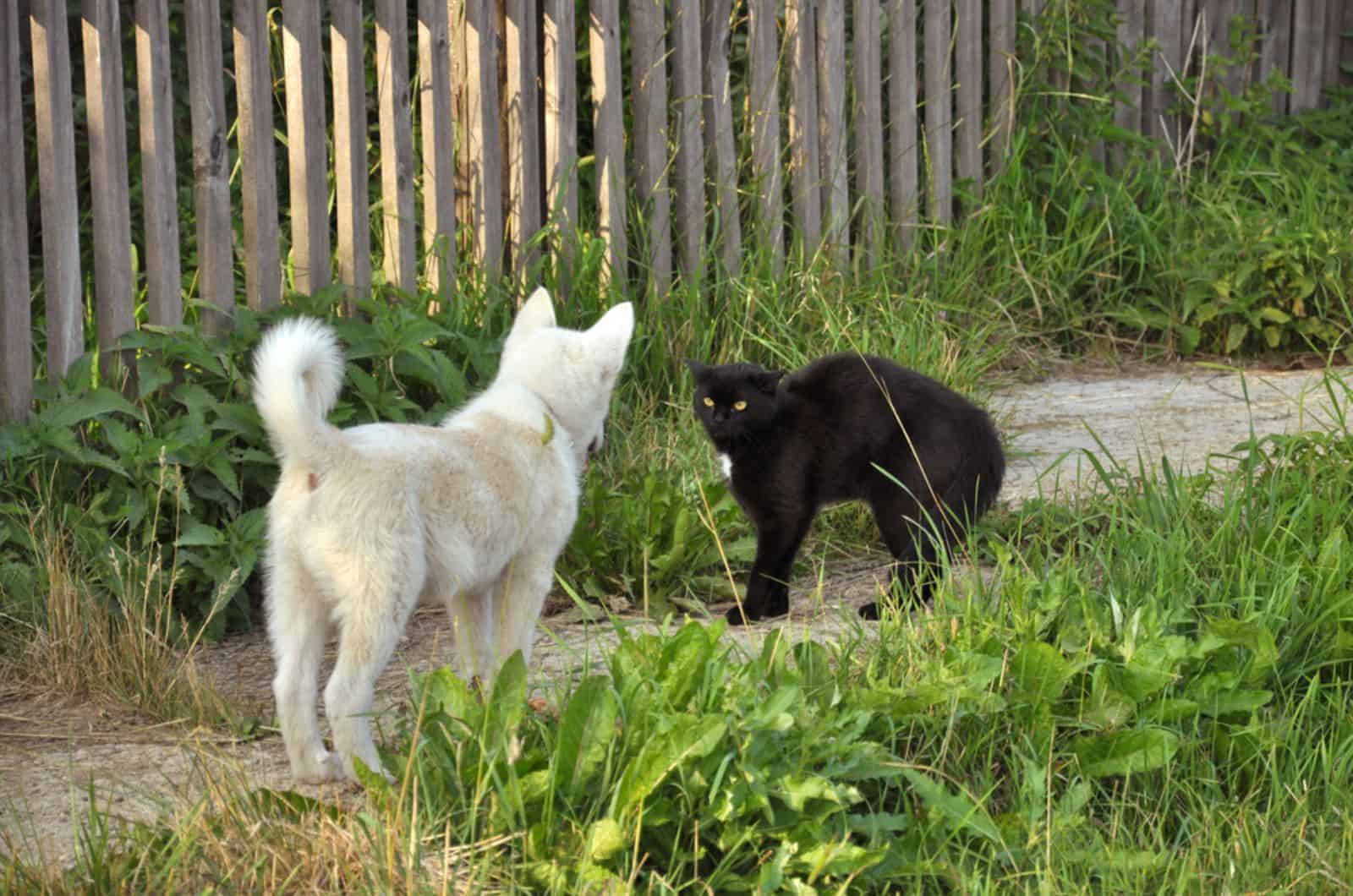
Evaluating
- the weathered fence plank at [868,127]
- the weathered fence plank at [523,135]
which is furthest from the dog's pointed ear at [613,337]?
the weathered fence plank at [868,127]

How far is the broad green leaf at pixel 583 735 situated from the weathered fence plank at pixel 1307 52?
321 inches

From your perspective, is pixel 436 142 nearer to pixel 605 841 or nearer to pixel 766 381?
pixel 766 381

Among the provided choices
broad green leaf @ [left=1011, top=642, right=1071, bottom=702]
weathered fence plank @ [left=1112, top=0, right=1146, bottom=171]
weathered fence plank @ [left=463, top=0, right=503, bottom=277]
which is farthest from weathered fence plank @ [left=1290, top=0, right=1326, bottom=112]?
broad green leaf @ [left=1011, top=642, right=1071, bottom=702]

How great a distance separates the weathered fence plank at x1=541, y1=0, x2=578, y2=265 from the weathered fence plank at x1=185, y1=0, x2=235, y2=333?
143 centimetres

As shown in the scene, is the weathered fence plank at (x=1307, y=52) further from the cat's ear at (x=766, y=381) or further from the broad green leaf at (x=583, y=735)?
the broad green leaf at (x=583, y=735)

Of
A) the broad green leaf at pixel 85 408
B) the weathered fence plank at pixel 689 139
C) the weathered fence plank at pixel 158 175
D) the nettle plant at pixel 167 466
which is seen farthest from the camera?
the weathered fence plank at pixel 689 139

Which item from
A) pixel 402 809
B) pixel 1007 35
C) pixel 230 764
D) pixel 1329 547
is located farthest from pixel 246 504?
pixel 1007 35

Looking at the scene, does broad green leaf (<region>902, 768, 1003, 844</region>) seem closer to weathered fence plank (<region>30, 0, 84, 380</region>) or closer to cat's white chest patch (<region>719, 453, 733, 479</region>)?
cat's white chest patch (<region>719, 453, 733, 479</region>)

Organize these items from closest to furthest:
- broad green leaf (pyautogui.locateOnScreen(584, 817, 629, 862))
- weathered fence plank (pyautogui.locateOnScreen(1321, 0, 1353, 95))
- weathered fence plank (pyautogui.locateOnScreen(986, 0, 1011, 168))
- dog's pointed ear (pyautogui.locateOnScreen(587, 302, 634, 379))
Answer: broad green leaf (pyautogui.locateOnScreen(584, 817, 629, 862)) < dog's pointed ear (pyautogui.locateOnScreen(587, 302, 634, 379)) < weathered fence plank (pyautogui.locateOnScreen(986, 0, 1011, 168)) < weathered fence plank (pyautogui.locateOnScreen(1321, 0, 1353, 95))

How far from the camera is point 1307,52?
32.0 feet

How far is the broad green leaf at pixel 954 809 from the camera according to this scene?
3057mm

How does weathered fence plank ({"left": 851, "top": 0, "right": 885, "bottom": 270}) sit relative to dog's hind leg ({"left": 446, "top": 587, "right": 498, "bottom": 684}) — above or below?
above

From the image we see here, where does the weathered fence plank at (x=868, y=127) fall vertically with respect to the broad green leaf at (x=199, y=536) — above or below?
above

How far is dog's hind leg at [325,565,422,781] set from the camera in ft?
10.8
